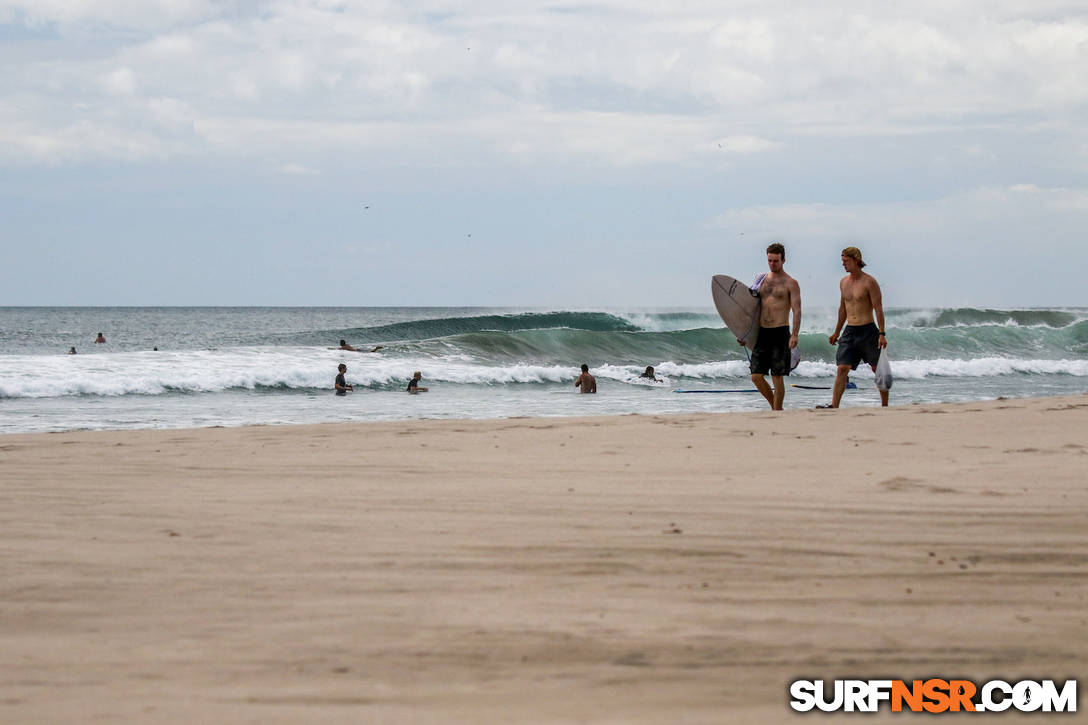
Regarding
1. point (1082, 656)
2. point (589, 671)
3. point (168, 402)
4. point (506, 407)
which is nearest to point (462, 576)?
point (589, 671)

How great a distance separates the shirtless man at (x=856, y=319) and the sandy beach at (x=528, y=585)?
392 cm

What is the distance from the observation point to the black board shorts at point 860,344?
9.52 meters

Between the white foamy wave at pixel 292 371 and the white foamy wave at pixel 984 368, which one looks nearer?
the white foamy wave at pixel 292 371

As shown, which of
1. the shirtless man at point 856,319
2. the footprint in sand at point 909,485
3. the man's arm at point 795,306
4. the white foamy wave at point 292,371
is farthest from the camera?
the white foamy wave at point 292,371

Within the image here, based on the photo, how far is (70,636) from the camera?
2.88 m

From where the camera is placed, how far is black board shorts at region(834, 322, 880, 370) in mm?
9523

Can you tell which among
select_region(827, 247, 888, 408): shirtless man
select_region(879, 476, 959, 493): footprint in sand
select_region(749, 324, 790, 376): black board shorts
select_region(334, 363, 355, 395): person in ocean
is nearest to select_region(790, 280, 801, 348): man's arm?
select_region(749, 324, 790, 376): black board shorts

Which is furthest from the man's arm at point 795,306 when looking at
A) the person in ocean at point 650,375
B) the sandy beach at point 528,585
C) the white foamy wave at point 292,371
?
the white foamy wave at point 292,371

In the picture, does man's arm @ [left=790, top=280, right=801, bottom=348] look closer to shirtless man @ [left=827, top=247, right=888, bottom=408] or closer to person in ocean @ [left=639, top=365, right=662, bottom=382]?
shirtless man @ [left=827, top=247, right=888, bottom=408]

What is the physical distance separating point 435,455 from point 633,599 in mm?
3125

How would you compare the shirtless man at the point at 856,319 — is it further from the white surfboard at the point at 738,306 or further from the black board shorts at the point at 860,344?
the white surfboard at the point at 738,306

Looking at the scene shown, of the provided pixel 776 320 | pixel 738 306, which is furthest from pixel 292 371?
pixel 776 320

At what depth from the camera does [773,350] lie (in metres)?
9.62

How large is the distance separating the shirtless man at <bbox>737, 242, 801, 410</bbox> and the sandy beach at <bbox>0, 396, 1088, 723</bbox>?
3950 millimetres
